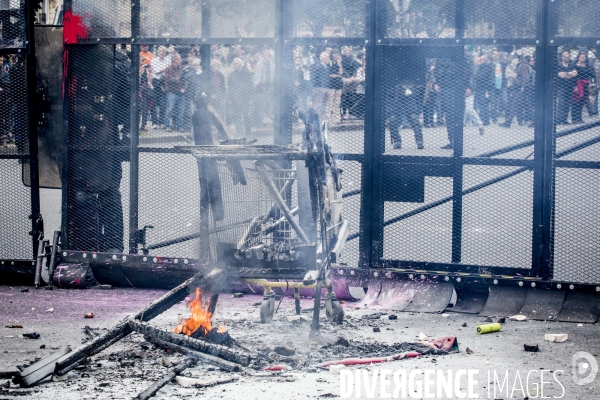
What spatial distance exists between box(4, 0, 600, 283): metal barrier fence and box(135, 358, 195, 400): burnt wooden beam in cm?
162

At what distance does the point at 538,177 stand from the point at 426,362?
247 centimetres

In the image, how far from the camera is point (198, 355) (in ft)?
19.6

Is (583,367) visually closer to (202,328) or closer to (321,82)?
(202,328)

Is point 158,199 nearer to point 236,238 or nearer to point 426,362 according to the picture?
point 236,238

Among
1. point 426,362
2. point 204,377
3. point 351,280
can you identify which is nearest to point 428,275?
point 351,280

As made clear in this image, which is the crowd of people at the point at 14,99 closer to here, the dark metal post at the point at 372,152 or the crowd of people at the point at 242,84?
the crowd of people at the point at 242,84

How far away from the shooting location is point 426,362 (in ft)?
20.2

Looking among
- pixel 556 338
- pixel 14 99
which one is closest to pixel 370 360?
pixel 556 338

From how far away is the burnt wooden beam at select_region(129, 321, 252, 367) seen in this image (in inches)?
232

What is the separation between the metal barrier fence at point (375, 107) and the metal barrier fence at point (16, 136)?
1.34ft

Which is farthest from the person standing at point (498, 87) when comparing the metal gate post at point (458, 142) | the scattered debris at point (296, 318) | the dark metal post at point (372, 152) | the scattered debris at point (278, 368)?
the scattered debris at point (278, 368)

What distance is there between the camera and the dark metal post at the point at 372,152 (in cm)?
812

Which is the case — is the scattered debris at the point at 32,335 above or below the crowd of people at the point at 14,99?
below

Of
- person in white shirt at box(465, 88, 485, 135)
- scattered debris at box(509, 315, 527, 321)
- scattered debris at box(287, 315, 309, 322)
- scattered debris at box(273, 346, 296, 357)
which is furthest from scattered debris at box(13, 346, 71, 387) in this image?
person in white shirt at box(465, 88, 485, 135)
